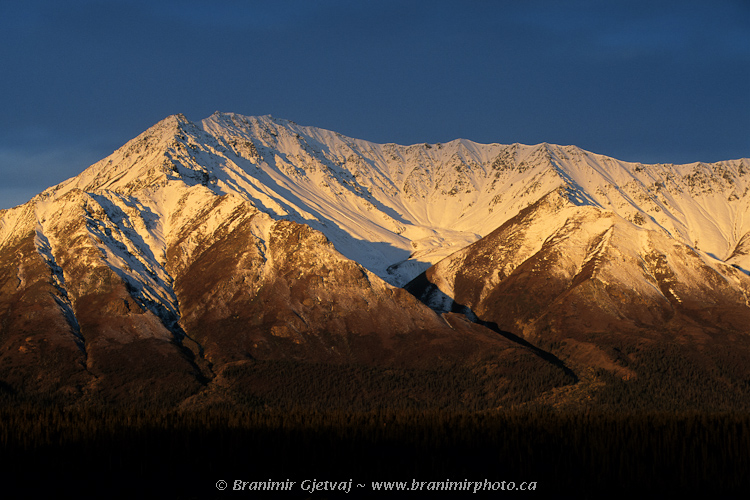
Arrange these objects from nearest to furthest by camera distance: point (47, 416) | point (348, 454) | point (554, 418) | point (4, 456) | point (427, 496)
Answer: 1. point (427, 496)
2. point (4, 456)
3. point (348, 454)
4. point (47, 416)
5. point (554, 418)

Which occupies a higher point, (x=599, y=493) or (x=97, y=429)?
(x=97, y=429)

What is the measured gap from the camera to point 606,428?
121 meters

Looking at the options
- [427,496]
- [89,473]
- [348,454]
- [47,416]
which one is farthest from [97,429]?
[427,496]

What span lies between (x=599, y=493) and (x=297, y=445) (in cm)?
3958

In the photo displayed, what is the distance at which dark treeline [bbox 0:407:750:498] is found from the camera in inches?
3701

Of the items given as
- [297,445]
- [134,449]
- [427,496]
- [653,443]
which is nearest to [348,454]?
[297,445]

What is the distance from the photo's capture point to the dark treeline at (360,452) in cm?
9400

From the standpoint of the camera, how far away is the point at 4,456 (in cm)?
9738

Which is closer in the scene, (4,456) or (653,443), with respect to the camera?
(4,456)

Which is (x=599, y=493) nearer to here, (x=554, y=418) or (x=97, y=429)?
(x=554, y=418)

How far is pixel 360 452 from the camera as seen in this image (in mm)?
107062

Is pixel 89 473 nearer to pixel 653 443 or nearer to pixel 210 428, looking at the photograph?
pixel 210 428

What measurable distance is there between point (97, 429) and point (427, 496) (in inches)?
1910

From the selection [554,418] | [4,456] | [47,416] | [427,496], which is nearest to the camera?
[427,496]
